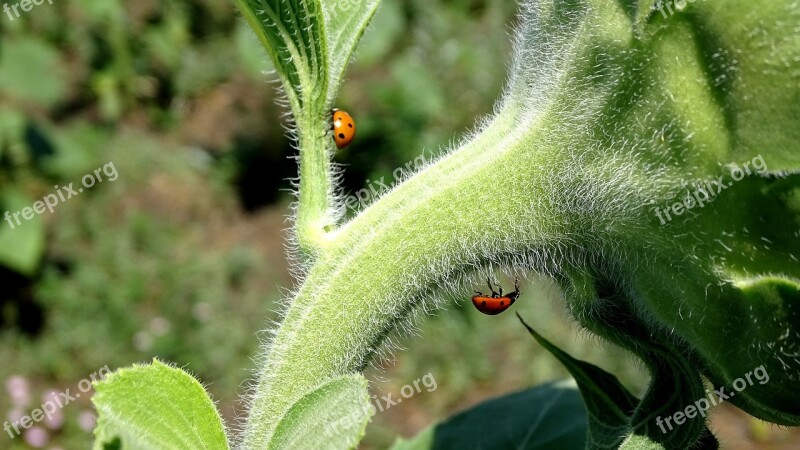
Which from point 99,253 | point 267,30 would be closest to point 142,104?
point 99,253

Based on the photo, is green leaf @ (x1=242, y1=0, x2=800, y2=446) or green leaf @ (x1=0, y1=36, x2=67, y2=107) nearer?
green leaf @ (x1=242, y1=0, x2=800, y2=446)

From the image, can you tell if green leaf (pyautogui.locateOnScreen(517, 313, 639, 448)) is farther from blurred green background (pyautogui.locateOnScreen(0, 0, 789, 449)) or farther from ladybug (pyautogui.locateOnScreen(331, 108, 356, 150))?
blurred green background (pyautogui.locateOnScreen(0, 0, 789, 449))

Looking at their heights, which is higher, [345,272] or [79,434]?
[345,272]

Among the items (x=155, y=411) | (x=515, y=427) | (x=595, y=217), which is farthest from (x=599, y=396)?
(x=155, y=411)

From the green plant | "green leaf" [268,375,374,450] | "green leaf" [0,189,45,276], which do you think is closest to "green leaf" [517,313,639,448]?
the green plant

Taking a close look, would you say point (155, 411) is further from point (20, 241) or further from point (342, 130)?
point (20, 241)

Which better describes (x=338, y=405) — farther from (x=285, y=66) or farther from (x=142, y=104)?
(x=142, y=104)

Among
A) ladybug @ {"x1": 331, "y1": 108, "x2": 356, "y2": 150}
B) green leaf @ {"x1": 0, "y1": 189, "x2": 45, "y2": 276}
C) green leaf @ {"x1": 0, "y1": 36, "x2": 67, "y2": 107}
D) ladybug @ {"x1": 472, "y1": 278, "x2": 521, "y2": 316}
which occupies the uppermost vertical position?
green leaf @ {"x1": 0, "y1": 36, "x2": 67, "y2": 107}
